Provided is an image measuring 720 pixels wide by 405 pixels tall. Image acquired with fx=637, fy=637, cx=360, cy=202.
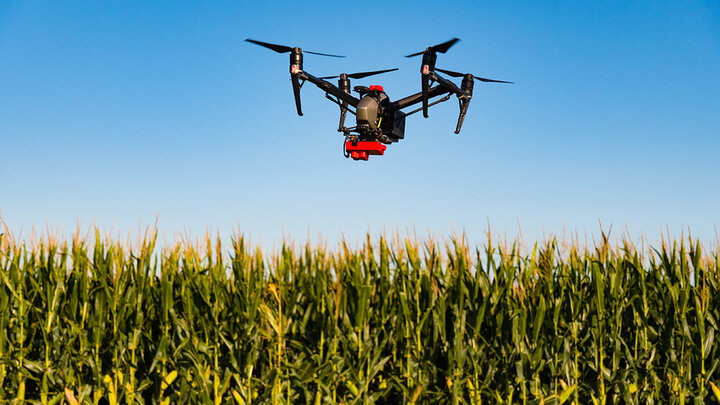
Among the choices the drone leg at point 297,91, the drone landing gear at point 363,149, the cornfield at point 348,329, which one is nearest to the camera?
the cornfield at point 348,329

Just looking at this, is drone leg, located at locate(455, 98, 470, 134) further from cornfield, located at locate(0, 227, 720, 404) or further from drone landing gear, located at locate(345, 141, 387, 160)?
cornfield, located at locate(0, 227, 720, 404)

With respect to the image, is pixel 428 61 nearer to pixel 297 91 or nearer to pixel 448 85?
pixel 448 85

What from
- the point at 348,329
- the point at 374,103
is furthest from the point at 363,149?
the point at 348,329

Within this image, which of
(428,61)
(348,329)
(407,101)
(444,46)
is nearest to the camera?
(348,329)

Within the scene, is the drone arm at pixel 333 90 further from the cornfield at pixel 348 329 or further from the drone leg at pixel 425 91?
the cornfield at pixel 348 329

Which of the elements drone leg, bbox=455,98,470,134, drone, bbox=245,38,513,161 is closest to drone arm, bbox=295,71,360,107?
drone, bbox=245,38,513,161

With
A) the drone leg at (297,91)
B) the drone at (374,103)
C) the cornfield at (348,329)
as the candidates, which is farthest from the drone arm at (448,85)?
the cornfield at (348,329)

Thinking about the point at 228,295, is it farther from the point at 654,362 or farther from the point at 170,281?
the point at 654,362
